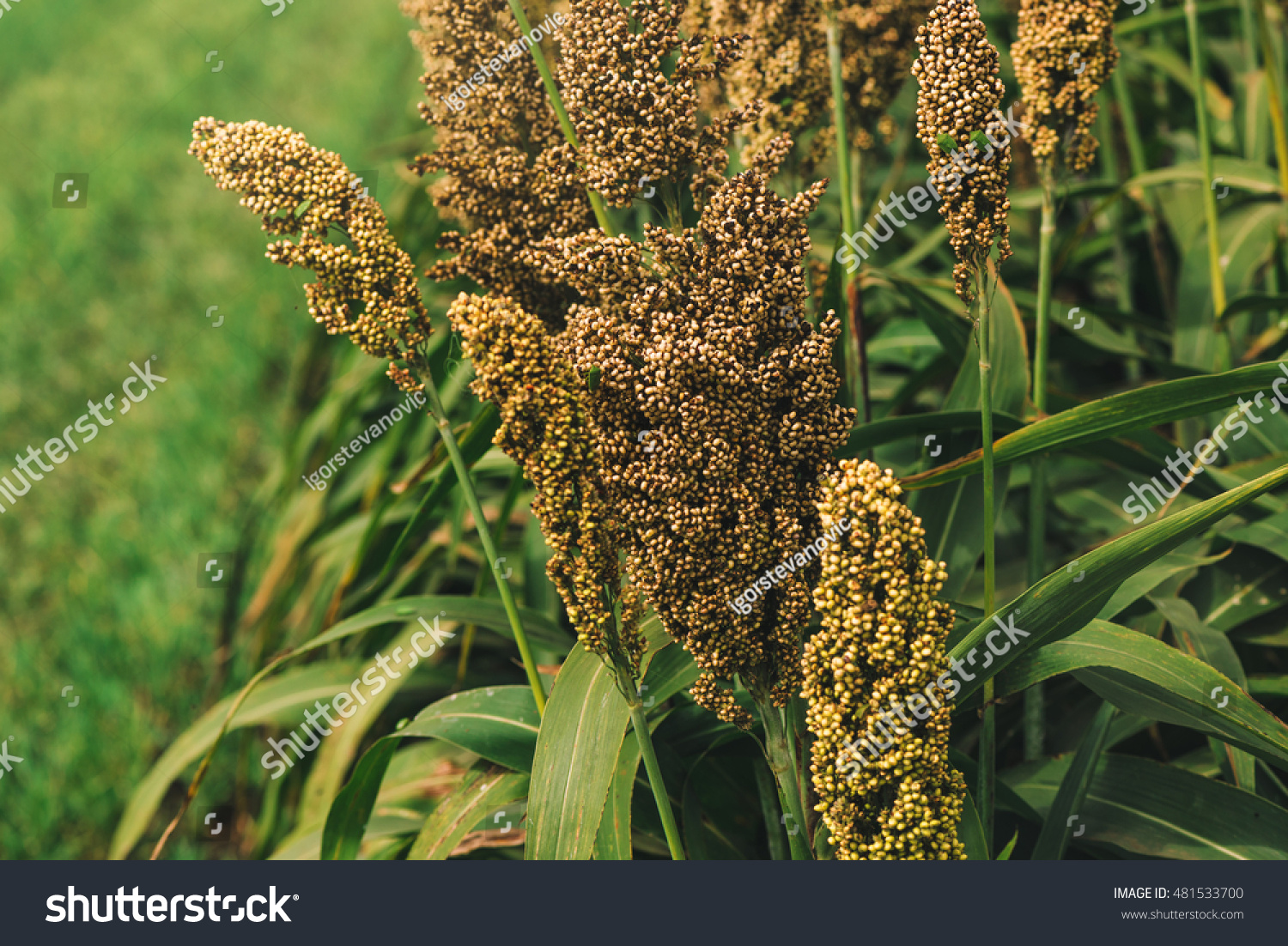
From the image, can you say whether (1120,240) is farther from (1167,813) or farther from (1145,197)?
(1167,813)

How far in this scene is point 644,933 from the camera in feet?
3.36

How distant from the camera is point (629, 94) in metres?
1.02

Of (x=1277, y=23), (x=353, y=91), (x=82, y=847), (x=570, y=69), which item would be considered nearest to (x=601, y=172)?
(x=570, y=69)

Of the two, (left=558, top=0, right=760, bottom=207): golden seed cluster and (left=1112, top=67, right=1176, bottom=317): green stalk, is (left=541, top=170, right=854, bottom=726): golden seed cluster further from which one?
(left=1112, top=67, right=1176, bottom=317): green stalk

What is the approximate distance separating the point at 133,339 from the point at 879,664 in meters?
4.33

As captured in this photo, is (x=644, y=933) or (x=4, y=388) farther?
(x=4, y=388)

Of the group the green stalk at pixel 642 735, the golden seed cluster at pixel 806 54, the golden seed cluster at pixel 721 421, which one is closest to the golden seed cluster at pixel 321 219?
the golden seed cluster at pixel 721 421

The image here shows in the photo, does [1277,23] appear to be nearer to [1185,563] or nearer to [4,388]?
[1185,563]

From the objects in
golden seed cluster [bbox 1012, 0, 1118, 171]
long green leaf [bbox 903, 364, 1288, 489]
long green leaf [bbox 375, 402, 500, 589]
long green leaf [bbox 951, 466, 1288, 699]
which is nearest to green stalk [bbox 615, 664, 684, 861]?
long green leaf [bbox 951, 466, 1288, 699]

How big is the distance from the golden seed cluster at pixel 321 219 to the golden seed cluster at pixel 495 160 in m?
0.14

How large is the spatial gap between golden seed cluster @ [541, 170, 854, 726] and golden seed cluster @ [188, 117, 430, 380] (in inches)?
9.5

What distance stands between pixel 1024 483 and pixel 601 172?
1327mm

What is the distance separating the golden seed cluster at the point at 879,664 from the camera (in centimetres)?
84

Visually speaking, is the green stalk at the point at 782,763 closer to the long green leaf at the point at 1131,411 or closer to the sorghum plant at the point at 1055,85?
the long green leaf at the point at 1131,411
